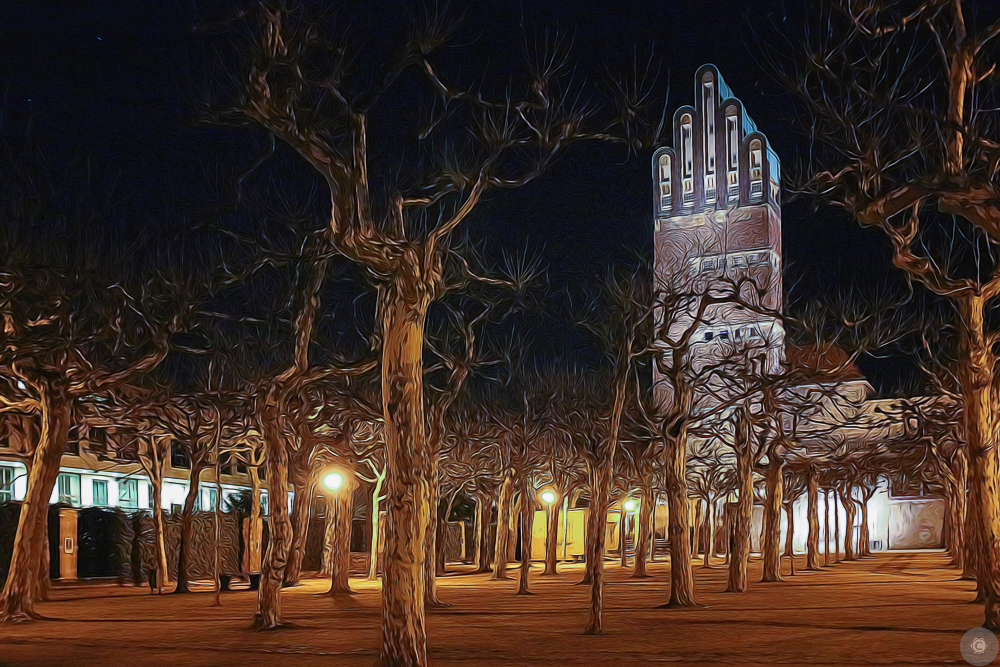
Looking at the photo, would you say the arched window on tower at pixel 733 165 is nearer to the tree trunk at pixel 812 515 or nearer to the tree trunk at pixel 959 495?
the tree trunk at pixel 959 495

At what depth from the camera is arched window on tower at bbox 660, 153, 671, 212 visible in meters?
132

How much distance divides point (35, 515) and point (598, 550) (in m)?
13.1

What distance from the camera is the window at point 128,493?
237 feet

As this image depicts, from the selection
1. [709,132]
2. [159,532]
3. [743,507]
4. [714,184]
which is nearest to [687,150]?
[709,132]

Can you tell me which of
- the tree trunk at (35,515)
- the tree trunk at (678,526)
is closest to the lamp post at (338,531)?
the tree trunk at (35,515)

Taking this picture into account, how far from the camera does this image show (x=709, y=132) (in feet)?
431

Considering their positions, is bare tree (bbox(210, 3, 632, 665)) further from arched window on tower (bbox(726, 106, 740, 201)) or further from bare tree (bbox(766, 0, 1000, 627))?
arched window on tower (bbox(726, 106, 740, 201))

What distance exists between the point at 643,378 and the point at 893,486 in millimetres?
24473

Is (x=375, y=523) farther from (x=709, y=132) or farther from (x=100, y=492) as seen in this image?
(x=709, y=132)

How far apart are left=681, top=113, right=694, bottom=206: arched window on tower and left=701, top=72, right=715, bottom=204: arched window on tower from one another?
67.5 inches

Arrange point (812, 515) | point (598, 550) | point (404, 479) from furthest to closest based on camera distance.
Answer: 1. point (812, 515)
2. point (598, 550)
3. point (404, 479)

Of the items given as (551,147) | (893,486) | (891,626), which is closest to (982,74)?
(551,147)

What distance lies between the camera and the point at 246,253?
3519cm

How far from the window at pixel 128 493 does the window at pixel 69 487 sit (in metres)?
4.75
